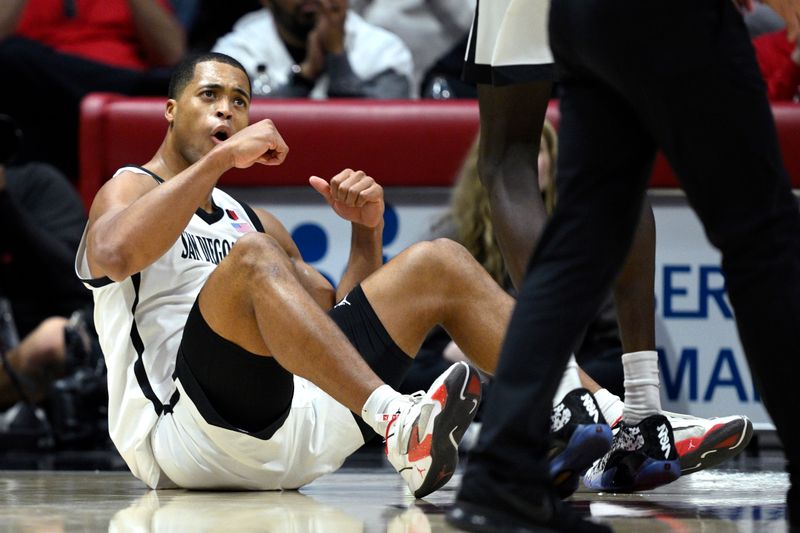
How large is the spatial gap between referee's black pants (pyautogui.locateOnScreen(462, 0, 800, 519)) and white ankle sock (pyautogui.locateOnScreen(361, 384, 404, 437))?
579mm

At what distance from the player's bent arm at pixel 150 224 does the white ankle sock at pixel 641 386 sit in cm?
96

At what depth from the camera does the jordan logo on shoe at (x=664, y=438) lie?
2.67 meters

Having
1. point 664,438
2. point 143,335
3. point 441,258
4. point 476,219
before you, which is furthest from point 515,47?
point 476,219

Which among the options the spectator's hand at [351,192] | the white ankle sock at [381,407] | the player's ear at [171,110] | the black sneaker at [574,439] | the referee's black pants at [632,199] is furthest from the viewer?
the player's ear at [171,110]

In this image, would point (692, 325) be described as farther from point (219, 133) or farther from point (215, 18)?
point (215, 18)

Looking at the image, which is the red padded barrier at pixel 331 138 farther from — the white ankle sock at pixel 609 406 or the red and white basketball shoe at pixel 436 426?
the red and white basketball shoe at pixel 436 426

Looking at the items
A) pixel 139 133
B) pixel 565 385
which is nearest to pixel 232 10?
pixel 139 133

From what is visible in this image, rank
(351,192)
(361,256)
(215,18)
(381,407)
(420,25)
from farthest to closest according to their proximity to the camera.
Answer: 1. (215,18)
2. (420,25)
3. (361,256)
4. (351,192)
5. (381,407)

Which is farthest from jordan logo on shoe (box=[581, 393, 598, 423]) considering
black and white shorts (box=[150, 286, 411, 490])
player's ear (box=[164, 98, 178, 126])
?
player's ear (box=[164, 98, 178, 126])

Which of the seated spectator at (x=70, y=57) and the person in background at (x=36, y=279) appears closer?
the person in background at (x=36, y=279)

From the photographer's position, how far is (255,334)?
264 cm

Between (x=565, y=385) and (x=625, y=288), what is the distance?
11.1 inches

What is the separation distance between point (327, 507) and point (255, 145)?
0.78 m

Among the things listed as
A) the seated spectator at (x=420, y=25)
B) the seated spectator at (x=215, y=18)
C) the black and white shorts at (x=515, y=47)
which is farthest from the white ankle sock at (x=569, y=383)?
the seated spectator at (x=215, y=18)
